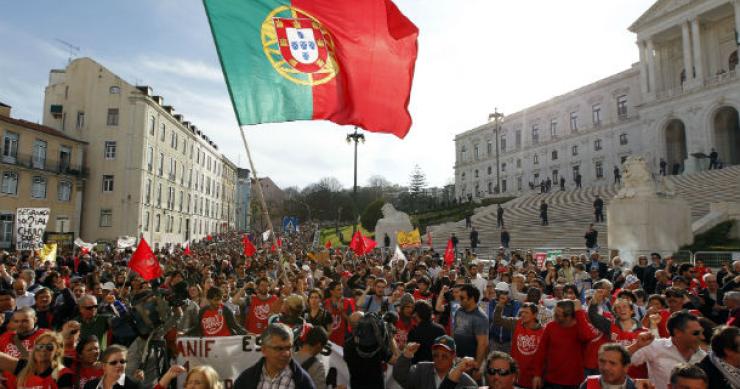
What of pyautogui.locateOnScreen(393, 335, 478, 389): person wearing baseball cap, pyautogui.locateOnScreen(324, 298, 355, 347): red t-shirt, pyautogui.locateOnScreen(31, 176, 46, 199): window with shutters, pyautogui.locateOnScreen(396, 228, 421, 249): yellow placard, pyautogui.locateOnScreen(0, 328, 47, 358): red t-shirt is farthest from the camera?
pyautogui.locateOnScreen(31, 176, 46, 199): window with shutters

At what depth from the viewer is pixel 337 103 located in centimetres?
784

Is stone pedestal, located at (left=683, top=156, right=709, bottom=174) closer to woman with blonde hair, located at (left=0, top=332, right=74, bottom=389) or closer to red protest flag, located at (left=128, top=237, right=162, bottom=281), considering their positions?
red protest flag, located at (left=128, top=237, right=162, bottom=281)

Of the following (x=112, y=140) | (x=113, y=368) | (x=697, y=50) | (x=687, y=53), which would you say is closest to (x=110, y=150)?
(x=112, y=140)

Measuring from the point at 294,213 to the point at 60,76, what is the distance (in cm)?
4271

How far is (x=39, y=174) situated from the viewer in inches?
1506

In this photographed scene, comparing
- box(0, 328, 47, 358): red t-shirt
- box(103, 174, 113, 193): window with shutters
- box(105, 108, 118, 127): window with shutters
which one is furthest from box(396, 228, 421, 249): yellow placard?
box(105, 108, 118, 127): window with shutters

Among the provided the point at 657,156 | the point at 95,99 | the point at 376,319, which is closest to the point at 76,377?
the point at 376,319

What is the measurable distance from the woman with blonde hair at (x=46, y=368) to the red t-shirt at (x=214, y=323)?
93.4 inches

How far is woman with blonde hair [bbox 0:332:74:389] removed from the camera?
13.3ft

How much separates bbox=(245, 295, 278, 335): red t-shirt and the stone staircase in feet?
64.2

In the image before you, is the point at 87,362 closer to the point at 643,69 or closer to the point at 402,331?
the point at 402,331

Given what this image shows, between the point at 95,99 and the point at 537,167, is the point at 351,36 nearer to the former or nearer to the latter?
the point at 95,99

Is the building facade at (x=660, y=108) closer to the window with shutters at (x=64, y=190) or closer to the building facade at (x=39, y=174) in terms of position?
the building facade at (x=39, y=174)

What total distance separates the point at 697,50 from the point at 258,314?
5505cm
